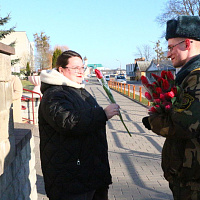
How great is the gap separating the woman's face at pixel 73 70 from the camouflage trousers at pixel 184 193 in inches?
47.8

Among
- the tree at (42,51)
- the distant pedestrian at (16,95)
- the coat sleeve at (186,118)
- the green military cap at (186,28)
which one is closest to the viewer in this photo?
the coat sleeve at (186,118)

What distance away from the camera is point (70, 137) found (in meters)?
2.34

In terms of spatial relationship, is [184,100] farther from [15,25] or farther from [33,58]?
[33,58]

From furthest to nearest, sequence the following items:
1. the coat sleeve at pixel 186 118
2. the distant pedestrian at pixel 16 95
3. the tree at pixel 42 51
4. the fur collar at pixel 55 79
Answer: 1. the tree at pixel 42 51
2. the distant pedestrian at pixel 16 95
3. the fur collar at pixel 55 79
4. the coat sleeve at pixel 186 118

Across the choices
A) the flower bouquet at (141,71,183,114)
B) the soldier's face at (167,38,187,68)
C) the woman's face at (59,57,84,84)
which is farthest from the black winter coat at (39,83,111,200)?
the soldier's face at (167,38,187,68)

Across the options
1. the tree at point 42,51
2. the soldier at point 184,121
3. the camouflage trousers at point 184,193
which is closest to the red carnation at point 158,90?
the soldier at point 184,121

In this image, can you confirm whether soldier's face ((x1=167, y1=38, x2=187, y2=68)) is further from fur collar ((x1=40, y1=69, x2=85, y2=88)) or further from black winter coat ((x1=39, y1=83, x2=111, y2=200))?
fur collar ((x1=40, y1=69, x2=85, y2=88))

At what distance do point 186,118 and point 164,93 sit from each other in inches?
9.3

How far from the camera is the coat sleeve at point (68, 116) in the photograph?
2244 millimetres

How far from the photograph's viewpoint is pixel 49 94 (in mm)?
2367

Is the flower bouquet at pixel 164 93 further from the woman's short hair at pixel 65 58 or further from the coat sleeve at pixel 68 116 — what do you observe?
the woman's short hair at pixel 65 58

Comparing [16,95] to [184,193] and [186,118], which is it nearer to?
[184,193]

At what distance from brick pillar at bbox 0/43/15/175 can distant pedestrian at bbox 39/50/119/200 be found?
0.86 feet

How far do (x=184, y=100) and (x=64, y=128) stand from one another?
3.07ft
